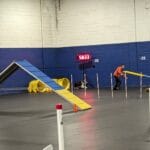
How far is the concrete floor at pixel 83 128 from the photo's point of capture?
9625mm

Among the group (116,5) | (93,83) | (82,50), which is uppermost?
(116,5)

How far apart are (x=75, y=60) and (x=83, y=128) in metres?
18.5

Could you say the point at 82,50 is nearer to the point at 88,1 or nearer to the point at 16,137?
the point at 88,1

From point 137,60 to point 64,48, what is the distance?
5547 mm

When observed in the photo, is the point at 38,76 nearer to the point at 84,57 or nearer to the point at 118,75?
the point at 118,75

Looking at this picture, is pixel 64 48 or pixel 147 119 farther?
pixel 64 48

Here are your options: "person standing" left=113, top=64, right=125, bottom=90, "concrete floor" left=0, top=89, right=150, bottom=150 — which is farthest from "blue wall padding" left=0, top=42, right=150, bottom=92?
"concrete floor" left=0, top=89, right=150, bottom=150

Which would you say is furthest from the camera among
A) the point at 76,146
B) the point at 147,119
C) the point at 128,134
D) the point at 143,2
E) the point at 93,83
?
the point at 93,83

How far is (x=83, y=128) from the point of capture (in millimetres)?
11914

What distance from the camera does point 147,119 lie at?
12992mm

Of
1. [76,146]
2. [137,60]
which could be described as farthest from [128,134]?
[137,60]

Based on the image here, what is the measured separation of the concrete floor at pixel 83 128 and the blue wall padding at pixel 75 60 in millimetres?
9905

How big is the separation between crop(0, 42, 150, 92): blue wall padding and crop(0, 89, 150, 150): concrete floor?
990 cm

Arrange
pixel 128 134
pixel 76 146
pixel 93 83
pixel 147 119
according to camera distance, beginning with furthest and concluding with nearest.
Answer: pixel 93 83
pixel 147 119
pixel 128 134
pixel 76 146
